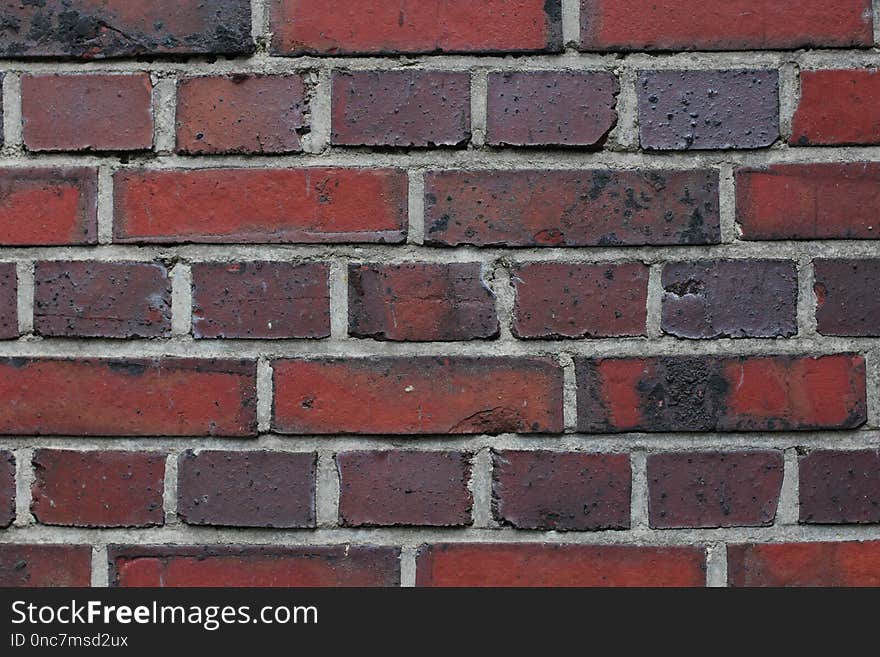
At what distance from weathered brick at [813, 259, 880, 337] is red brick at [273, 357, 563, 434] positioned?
30cm

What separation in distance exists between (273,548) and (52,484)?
0.25m

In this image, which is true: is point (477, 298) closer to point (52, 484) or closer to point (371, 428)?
point (371, 428)

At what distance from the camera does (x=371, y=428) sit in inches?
30.7

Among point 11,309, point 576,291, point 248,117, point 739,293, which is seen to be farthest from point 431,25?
point 11,309

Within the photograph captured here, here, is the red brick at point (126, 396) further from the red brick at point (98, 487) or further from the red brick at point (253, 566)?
the red brick at point (253, 566)

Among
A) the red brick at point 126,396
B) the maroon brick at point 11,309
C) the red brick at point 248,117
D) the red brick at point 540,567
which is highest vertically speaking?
the red brick at point 248,117

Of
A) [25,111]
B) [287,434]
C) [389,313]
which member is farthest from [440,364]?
[25,111]

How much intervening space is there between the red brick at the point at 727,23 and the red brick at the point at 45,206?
1.89 ft

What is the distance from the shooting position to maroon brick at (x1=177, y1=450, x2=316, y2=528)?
783mm

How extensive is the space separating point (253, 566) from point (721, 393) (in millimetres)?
546

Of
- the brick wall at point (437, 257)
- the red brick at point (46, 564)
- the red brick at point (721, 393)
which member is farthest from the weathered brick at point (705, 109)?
the red brick at point (46, 564)

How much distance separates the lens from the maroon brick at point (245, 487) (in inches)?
30.8

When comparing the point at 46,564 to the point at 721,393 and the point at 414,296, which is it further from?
the point at 721,393

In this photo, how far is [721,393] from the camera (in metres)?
0.78
